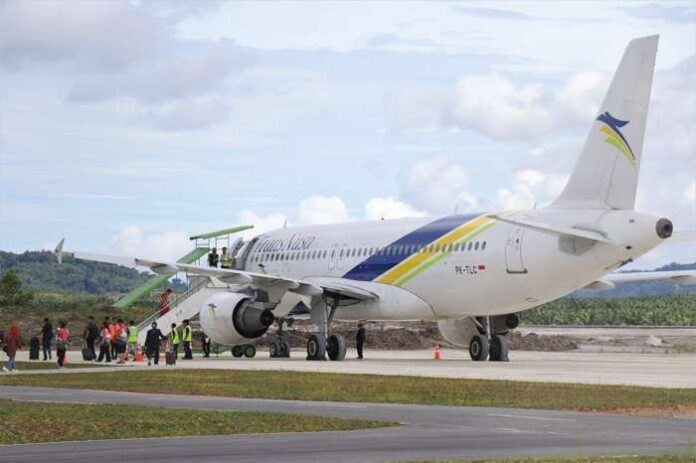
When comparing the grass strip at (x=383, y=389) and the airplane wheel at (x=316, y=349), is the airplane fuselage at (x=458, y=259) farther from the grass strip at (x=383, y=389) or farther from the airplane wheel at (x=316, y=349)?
the grass strip at (x=383, y=389)

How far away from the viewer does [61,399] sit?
2831 centimetres

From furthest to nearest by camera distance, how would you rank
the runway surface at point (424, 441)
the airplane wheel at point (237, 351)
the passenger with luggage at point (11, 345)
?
the airplane wheel at point (237, 351) < the passenger with luggage at point (11, 345) < the runway surface at point (424, 441)

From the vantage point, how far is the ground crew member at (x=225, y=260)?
55469mm

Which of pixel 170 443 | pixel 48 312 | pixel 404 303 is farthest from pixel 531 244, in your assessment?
pixel 48 312

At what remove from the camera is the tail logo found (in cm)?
3838

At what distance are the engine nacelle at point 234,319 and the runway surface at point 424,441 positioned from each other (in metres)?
22.1

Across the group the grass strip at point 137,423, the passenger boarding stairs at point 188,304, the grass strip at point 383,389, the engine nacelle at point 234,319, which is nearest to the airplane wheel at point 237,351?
the engine nacelle at point 234,319

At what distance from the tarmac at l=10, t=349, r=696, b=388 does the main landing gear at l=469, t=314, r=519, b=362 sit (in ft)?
2.16

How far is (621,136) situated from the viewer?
1511 inches

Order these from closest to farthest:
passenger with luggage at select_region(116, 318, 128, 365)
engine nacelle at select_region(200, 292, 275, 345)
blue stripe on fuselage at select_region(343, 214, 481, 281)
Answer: blue stripe on fuselage at select_region(343, 214, 481, 281) < engine nacelle at select_region(200, 292, 275, 345) < passenger with luggage at select_region(116, 318, 128, 365)

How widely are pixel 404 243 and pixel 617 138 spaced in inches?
381

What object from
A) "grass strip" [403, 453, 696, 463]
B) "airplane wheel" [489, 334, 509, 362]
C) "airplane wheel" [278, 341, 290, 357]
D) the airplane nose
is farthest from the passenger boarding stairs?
"grass strip" [403, 453, 696, 463]

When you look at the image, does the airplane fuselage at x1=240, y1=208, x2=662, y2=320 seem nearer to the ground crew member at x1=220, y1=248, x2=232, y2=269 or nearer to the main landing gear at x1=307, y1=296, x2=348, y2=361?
the main landing gear at x1=307, y1=296, x2=348, y2=361

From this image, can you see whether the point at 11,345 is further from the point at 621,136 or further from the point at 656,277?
the point at 656,277
